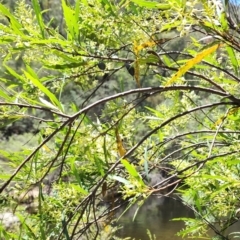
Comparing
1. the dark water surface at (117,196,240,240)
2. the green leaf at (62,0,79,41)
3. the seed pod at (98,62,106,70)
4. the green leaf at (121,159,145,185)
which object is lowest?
the dark water surface at (117,196,240,240)

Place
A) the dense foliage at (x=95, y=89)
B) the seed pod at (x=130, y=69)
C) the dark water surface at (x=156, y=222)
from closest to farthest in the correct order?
the dense foliage at (x=95, y=89) → the seed pod at (x=130, y=69) → the dark water surface at (x=156, y=222)

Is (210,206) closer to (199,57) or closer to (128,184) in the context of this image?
(128,184)

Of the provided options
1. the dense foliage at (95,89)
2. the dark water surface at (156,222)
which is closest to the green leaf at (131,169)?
the dense foliage at (95,89)

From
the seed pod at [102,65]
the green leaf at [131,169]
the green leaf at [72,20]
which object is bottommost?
the green leaf at [131,169]

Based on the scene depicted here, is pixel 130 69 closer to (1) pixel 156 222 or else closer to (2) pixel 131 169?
(2) pixel 131 169

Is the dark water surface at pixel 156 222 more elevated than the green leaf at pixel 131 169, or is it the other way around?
the green leaf at pixel 131 169

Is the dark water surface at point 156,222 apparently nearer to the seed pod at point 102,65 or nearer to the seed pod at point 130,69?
the seed pod at point 102,65

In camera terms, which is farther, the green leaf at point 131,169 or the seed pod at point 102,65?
the seed pod at point 102,65

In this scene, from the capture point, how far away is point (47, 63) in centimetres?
90

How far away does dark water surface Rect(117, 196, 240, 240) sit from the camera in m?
6.38

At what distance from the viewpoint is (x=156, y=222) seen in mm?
7363

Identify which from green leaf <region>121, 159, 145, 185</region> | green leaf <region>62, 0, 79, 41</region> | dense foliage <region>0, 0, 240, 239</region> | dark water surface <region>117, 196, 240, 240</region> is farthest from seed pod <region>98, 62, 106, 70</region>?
dark water surface <region>117, 196, 240, 240</region>

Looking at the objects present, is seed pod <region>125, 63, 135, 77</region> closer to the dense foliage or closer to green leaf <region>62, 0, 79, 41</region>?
the dense foliage

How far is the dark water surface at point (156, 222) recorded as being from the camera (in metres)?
6.38
